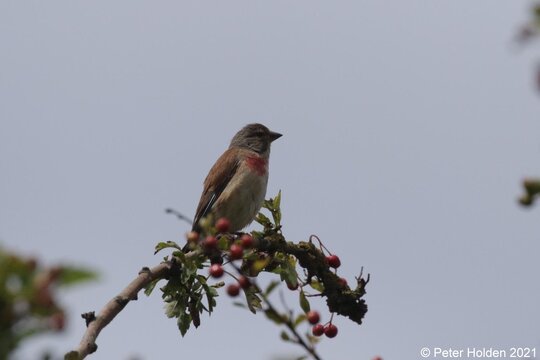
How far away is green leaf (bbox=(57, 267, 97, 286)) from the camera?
194 cm

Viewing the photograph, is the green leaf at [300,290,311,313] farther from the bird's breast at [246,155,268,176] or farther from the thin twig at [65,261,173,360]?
the bird's breast at [246,155,268,176]

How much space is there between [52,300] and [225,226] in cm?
228

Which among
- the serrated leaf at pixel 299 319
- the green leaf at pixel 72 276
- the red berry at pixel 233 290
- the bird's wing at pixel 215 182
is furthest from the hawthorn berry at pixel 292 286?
the bird's wing at pixel 215 182

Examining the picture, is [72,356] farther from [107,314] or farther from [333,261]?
[333,261]

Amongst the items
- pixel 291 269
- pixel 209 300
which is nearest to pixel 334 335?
pixel 291 269

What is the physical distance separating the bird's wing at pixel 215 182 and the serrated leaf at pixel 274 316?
619 cm

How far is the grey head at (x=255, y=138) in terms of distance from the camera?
10742mm

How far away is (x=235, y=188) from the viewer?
30.0 ft

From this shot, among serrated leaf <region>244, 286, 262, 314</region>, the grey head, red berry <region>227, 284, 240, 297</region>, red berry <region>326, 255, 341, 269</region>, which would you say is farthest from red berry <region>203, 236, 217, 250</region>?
the grey head

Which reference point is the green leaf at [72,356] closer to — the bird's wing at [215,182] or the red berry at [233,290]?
the red berry at [233,290]

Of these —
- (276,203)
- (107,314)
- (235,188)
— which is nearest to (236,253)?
(107,314)

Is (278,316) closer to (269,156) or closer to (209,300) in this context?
(209,300)

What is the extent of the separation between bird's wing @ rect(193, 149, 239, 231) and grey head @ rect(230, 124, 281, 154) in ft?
2.39

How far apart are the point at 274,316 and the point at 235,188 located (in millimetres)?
6358
